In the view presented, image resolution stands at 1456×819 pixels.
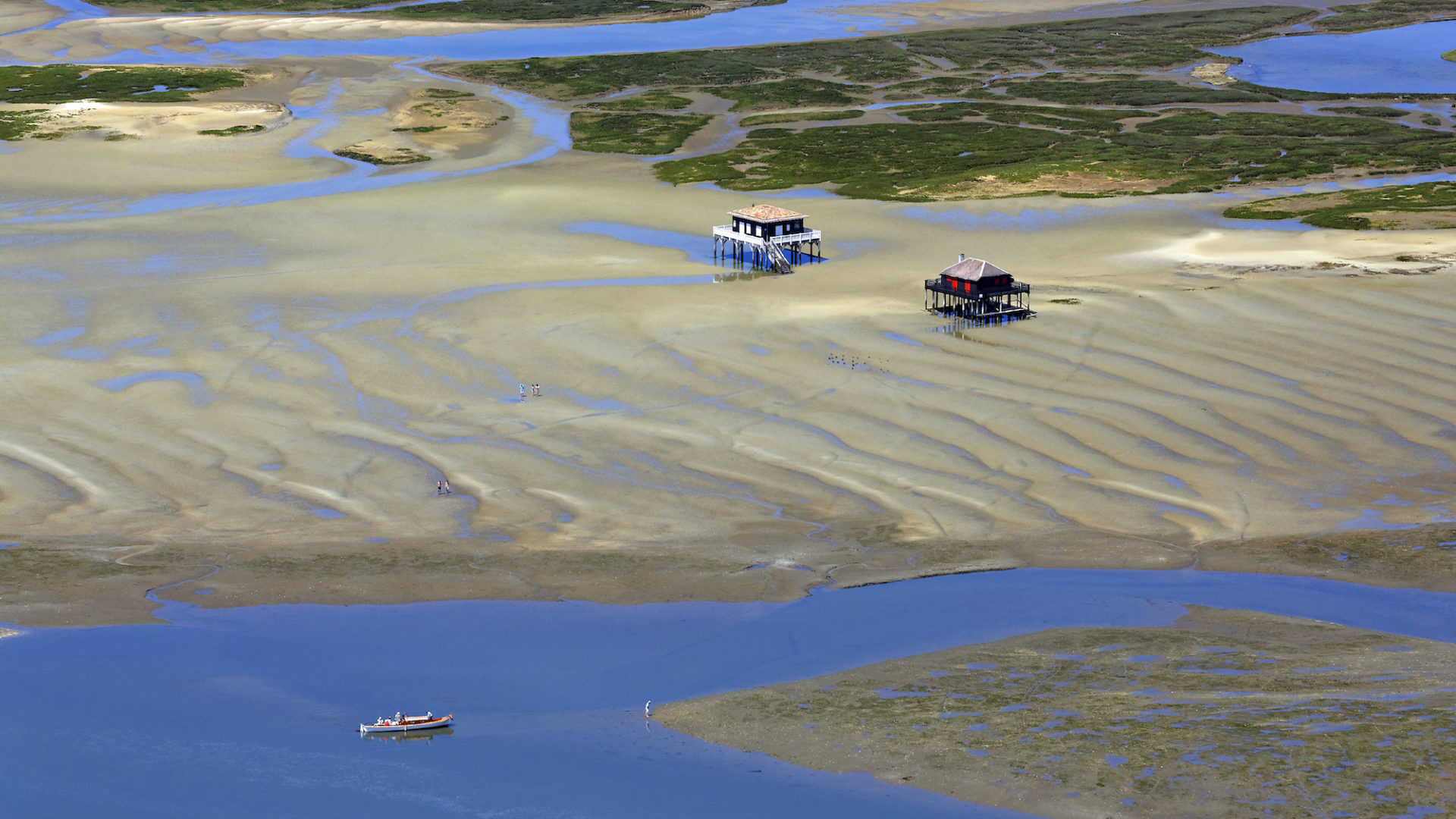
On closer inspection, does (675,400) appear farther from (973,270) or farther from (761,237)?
(761,237)

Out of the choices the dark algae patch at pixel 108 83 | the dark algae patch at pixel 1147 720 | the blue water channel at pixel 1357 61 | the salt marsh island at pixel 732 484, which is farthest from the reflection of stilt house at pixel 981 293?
the blue water channel at pixel 1357 61

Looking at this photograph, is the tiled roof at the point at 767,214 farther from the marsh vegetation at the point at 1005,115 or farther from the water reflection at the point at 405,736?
the water reflection at the point at 405,736

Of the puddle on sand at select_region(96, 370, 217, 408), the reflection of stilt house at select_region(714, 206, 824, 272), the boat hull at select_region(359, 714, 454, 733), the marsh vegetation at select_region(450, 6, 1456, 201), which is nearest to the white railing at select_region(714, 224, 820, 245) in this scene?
the reflection of stilt house at select_region(714, 206, 824, 272)

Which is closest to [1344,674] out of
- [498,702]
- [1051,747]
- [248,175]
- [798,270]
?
[1051,747]

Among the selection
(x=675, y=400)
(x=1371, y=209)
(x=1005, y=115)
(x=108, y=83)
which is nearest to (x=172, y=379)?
(x=675, y=400)

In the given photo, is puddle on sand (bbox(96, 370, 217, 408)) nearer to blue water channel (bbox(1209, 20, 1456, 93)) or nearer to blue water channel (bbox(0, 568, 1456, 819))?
blue water channel (bbox(0, 568, 1456, 819))
